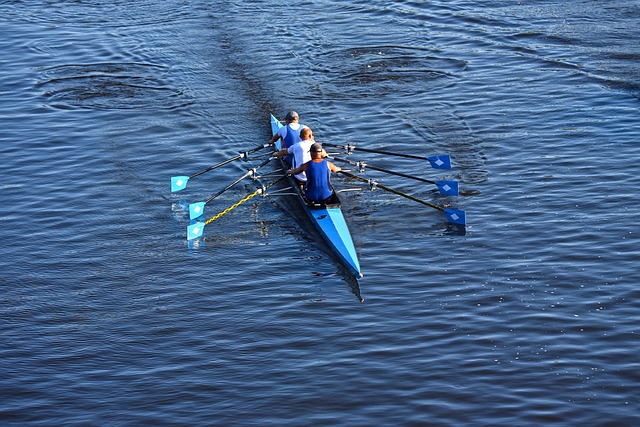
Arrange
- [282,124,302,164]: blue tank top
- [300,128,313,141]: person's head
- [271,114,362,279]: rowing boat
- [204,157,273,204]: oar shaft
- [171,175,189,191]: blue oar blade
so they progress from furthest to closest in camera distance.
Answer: [282,124,302,164]: blue tank top
[171,175,189,191]: blue oar blade
[204,157,273,204]: oar shaft
[300,128,313,141]: person's head
[271,114,362,279]: rowing boat

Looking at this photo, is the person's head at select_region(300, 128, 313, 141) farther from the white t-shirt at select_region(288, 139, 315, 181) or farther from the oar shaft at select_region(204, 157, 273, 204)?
the oar shaft at select_region(204, 157, 273, 204)

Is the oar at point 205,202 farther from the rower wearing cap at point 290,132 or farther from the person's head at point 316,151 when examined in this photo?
the person's head at point 316,151

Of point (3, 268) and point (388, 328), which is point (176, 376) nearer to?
point (388, 328)

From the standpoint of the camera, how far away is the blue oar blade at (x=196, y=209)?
21.2m

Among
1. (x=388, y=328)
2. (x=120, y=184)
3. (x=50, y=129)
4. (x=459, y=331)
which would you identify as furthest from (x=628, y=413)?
(x=50, y=129)

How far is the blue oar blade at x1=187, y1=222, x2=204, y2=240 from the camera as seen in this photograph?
811 inches

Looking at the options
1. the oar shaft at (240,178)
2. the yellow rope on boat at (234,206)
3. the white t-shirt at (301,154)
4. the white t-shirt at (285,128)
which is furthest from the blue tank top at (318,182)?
the white t-shirt at (285,128)

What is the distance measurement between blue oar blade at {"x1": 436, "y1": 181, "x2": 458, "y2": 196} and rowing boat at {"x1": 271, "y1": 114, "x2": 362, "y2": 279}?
102 inches

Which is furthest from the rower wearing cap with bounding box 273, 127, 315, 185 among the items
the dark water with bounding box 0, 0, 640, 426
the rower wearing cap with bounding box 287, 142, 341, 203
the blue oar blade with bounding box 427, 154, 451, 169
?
the blue oar blade with bounding box 427, 154, 451, 169

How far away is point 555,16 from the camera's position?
35906 mm

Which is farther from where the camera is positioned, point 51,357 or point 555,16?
point 555,16

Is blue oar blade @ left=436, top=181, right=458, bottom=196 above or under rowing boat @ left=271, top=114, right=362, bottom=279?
above

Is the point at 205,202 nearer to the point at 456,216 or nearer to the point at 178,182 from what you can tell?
the point at 178,182

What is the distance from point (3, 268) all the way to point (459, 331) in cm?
978
